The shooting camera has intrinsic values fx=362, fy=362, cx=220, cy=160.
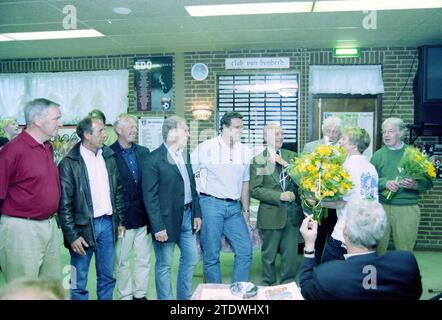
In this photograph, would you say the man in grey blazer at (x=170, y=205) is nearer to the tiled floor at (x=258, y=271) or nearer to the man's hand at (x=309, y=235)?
the tiled floor at (x=258, y=271)

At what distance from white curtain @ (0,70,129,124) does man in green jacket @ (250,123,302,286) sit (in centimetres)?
213

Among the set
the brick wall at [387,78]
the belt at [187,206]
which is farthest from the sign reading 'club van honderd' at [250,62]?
the belt at [187,206]

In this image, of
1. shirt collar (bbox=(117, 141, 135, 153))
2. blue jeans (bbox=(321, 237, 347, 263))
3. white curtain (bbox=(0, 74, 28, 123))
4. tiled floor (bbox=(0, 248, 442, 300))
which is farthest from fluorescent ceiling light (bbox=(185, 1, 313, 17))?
white curtain (bbox=(0, 74, 28, 123))

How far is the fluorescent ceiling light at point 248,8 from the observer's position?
122 inches

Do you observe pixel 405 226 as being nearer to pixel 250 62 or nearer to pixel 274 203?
pixel 274 203

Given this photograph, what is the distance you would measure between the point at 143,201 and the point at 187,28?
197 centimetres

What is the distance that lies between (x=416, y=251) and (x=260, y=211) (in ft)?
8.41

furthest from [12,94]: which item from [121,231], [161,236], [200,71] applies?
[161,236]

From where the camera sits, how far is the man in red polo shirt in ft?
6.42

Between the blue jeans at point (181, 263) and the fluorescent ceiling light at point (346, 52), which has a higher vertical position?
the fluorescent ceiling light at point (346, 52)

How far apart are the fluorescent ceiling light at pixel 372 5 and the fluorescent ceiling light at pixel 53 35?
2281mm

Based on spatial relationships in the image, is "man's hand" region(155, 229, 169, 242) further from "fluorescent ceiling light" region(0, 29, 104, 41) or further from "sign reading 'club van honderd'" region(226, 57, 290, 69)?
"sign reading 'club van honderd'" region(226, 57, 290, 69)

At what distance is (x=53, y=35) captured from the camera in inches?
156

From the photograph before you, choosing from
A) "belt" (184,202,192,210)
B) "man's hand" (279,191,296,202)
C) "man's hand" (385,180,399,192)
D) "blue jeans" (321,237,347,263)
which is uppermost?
"man's hand" (385,180,399,192)
